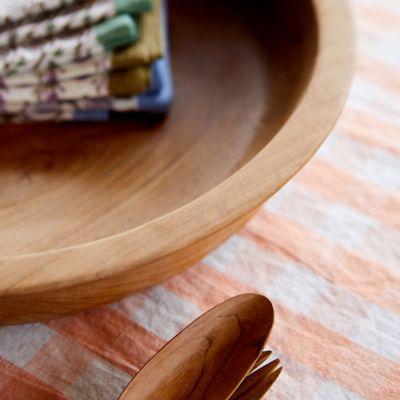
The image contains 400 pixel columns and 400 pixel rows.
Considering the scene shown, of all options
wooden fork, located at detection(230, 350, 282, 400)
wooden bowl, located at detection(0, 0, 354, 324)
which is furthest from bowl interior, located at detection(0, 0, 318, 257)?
wooden fork, located at detection(230, 350, 282, 400)

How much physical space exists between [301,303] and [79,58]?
21 centimetres

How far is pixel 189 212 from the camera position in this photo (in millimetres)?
271

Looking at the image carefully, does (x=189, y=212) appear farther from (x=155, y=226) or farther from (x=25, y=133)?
(x=25, y=133)

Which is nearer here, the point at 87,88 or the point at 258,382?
the point at 258,382

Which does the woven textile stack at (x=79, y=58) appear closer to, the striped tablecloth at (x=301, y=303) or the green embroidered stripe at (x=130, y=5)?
the green embroidered stripe at (x=130, y=5)

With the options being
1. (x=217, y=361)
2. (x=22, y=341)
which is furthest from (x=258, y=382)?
(x=22, y=341)

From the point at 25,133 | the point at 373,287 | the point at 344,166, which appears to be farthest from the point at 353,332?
the point at 25,133

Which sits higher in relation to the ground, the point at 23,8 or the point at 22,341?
the point at 23,8

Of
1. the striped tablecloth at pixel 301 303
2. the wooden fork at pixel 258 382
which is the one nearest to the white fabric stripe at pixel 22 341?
the striped tablecloth at pixel 301 303

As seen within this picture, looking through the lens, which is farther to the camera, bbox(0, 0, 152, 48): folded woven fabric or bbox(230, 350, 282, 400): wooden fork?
bbox(0, 0, 152, 48): folded woven fabric

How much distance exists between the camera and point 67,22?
1.33 ft

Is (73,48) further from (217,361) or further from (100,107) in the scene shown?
(217,361)

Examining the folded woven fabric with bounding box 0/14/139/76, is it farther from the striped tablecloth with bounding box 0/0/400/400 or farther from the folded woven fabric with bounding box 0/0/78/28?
the striped tablecloth with bounding box 0/0/400/400

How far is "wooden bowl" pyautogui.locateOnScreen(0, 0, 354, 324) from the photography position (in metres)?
0.26
